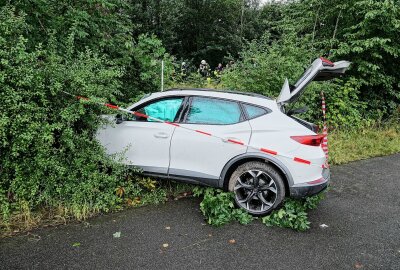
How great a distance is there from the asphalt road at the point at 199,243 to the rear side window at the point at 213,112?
52.8 inches

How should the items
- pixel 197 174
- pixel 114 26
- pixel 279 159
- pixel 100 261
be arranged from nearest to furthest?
pixel 100 261, pixel 279 159, pixel 197 174, pixel 114 26

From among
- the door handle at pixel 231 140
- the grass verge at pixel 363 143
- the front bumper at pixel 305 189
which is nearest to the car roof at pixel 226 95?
the door handle at pixel 231 140

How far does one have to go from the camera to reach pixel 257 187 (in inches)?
188

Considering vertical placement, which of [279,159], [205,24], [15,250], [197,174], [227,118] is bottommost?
[15,250]

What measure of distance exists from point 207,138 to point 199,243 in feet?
4.85

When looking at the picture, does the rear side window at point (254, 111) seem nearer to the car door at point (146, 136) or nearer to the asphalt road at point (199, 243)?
the car door at point (146, 136)

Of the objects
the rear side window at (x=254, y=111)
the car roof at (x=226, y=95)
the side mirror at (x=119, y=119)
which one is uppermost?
the car roof at (x=226, y=95)

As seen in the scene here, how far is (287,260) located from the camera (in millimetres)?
3809

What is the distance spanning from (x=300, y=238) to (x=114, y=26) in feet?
19.6

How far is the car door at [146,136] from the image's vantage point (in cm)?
511

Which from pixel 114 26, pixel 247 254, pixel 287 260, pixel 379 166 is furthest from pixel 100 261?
pixel 379 166

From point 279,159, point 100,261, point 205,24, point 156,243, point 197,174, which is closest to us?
point 100,261

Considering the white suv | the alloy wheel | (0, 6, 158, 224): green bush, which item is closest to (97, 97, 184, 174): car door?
the white suv

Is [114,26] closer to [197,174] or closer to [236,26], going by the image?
[197,174]
